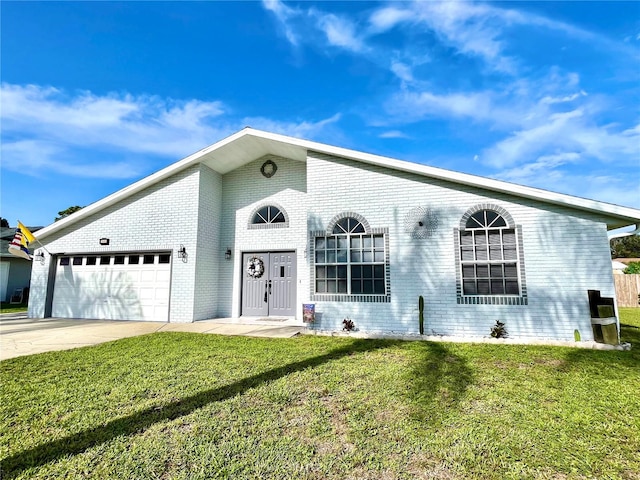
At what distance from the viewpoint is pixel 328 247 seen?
29.1 ft

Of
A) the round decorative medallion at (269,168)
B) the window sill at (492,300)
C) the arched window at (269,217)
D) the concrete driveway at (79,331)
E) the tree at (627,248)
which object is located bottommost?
the concrete driveway at (79,331)

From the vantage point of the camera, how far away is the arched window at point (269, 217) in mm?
10688

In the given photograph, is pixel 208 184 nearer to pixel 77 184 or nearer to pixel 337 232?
pixel 337 232

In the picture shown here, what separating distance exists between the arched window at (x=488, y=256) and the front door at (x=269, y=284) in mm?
5269

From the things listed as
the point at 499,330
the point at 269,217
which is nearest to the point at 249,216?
the point at 269,217

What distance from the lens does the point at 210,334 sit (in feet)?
25.9

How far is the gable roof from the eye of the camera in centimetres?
699

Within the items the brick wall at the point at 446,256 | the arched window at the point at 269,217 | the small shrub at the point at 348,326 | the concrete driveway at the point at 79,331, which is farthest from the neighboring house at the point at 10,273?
the small shrub at the point at 348,326

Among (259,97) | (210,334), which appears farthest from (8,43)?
(210,334)

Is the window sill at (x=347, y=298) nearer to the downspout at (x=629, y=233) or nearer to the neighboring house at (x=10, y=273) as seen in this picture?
the downspout at (x=629, y=233)

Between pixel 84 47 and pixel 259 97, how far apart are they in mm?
5487

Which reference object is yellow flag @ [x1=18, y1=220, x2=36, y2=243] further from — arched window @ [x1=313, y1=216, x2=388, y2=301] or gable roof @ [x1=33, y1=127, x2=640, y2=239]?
arched window @ [x1=313, y1=216, x2=388, y2=301]

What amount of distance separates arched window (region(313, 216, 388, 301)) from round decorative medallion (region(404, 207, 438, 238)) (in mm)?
701

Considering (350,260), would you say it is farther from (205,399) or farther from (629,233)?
(629,233)
